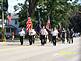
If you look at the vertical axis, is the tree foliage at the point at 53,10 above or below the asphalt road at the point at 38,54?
above

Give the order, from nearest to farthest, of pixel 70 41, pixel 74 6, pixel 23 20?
pixel 70 41 → pixel 23 20 → pixel 74 6

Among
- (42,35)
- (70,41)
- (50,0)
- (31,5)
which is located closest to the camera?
(42,35)

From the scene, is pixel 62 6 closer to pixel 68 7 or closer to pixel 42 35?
pixel 68 7

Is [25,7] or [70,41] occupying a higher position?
[25,7]

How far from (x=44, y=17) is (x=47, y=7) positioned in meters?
2.61

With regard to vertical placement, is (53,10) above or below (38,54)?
above

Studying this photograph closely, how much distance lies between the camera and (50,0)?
6016cm

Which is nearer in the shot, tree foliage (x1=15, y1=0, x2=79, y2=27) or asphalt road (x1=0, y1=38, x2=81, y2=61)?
asphalt road (x1=0, y1=38, x2=81, y2=61)

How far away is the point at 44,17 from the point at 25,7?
386 cm

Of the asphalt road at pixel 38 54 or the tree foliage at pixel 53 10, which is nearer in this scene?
the asphalt road at pixel 38 54

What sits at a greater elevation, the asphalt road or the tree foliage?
the tree foliage

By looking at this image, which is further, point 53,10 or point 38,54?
point 53,10

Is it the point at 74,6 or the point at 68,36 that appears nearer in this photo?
the point at 68,36

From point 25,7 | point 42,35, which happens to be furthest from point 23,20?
point 42,35
